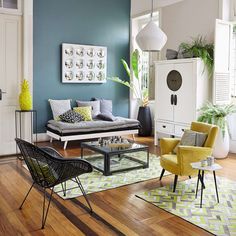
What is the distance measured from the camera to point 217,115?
18.0 feet

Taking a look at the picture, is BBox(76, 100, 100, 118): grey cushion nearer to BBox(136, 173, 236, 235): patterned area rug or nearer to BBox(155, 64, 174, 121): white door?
BBox(155, 64, 174, 121): white door

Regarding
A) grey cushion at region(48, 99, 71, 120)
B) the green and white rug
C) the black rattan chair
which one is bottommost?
the green and white rug

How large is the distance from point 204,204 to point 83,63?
15.9ft

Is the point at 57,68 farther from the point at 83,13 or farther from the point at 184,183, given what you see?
the point at 184,183

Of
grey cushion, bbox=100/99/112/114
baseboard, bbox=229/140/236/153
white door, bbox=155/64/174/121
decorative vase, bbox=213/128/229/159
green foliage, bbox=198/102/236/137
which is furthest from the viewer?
grey cushion, bbox=100/99/112/114

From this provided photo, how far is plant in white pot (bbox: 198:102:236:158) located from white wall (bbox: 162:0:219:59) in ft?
4.77

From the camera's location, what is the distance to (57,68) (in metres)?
7.19

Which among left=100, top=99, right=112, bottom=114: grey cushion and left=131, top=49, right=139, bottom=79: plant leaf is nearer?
left=100, top=99, right=112, bottom=114: grey cushion

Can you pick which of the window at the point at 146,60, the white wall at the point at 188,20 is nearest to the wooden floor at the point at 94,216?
the white wall at the point at 188,20

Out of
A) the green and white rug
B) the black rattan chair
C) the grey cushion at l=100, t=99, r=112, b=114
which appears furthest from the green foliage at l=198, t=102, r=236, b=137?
the black rattan chair

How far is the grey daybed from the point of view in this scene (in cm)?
610

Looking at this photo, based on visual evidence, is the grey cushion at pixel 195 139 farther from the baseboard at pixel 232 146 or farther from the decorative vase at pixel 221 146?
the baseboard at pixel 232 146

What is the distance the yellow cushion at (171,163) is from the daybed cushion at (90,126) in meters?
2.41

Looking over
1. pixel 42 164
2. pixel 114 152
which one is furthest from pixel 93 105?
pixel 42 164
